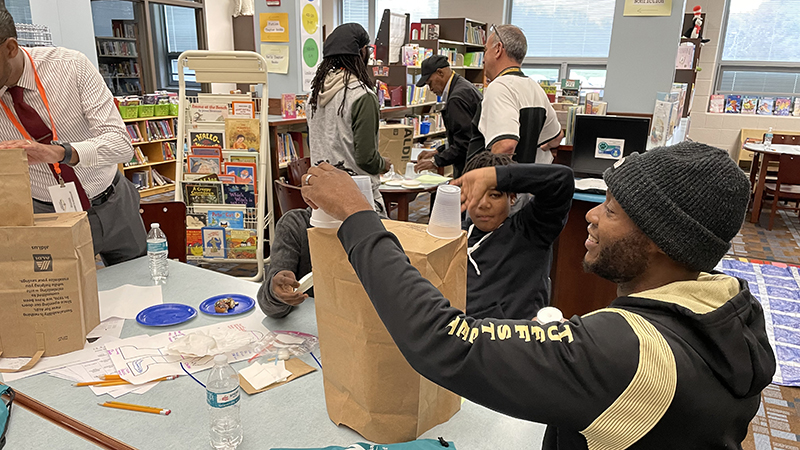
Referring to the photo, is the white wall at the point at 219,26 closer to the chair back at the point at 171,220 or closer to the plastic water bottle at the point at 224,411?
the chair back at the point at 171,220

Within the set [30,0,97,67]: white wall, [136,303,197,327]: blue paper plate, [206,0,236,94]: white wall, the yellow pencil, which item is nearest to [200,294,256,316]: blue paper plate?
[136,303,197,327]: blue paper plate

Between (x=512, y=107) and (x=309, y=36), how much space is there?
7.76 ft

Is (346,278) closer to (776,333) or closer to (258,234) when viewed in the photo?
(258,234)

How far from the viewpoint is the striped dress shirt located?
180cm

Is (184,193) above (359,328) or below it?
below

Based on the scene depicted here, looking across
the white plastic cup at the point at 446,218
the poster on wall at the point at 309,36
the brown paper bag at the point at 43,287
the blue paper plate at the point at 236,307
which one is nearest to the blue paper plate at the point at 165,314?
the blue paper plate at the point at 236,307

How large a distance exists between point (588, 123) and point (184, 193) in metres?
2.67

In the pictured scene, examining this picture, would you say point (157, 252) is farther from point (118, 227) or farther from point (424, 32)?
point (424, 32)

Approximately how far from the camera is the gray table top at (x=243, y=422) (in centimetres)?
103

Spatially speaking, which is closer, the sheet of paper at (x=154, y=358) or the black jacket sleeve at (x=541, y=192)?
the sheet of paper at (x=154, y=358)

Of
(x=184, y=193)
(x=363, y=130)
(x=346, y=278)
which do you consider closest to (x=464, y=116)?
(x=363, y=130)

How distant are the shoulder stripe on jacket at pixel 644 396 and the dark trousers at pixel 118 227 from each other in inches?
76.6

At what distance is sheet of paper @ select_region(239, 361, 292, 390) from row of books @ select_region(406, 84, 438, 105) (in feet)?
17.3

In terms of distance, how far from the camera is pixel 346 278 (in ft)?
3.08
